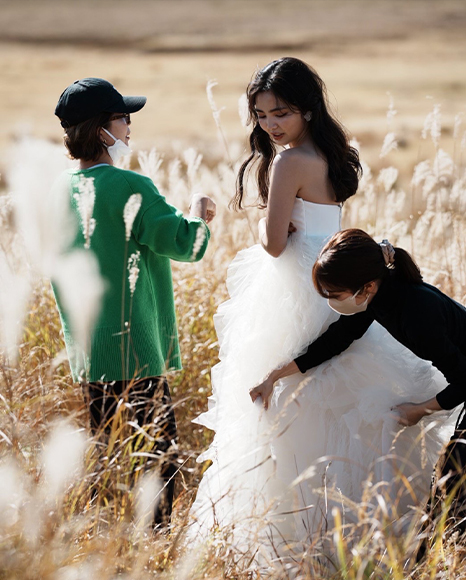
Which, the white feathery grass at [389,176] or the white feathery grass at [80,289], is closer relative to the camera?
the white feathery grass at [80,289]

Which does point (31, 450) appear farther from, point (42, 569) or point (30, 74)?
point (30, 74)

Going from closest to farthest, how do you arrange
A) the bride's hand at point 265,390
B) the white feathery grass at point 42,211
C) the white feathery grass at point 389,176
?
the white feathery grass at point 42,211 → the bride's hand at point 265,390 → the white feathery grass at point 389,176

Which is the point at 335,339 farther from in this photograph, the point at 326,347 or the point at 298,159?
the point at 298,159

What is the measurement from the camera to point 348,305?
2.12 metres

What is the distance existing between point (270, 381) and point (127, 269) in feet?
1.99

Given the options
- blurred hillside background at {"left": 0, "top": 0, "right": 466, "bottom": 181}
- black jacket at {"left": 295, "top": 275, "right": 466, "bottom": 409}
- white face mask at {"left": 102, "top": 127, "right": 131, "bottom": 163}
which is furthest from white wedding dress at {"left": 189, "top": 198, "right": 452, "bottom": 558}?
blurred hillside background at {"left": 0, "top": 0, "right": 466, "bottom": 181}

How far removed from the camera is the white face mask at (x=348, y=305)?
211 centimetres

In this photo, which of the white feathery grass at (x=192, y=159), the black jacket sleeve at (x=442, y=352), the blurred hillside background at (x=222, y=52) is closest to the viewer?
the black jacket sleeve at (x=442, y=352)

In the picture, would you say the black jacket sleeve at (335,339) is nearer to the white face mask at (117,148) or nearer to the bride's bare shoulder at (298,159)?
the bride's bare shoulder at (298,159)

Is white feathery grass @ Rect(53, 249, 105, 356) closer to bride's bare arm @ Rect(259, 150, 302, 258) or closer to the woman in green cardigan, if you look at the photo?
the woman in green cardigan

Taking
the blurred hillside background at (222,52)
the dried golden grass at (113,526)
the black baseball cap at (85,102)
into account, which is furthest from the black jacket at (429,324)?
the blurred hillside background at (222,52)

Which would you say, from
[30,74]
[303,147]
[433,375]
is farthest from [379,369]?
[30,74]

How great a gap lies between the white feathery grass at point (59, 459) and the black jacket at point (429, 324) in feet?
3.15

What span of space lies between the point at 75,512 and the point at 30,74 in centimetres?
3954
